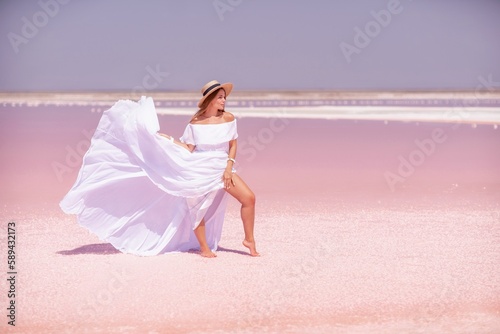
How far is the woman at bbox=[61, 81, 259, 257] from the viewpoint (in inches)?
282

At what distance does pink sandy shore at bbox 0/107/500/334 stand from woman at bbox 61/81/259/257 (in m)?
0.22

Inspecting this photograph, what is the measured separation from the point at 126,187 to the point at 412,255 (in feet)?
8.16

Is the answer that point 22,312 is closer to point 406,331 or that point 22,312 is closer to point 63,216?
point 406,331

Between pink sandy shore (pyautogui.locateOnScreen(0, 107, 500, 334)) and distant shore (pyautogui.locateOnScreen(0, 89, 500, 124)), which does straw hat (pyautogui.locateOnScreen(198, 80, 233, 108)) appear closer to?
pink sandy shore (pyautogui.locateOnScreen(0, 107, 500, 334))

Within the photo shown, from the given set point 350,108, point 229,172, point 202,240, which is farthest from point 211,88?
point 350,108

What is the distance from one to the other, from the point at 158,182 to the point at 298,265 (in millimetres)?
1336

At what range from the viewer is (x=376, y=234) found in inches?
323

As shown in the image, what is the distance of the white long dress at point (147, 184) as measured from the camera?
7.16m

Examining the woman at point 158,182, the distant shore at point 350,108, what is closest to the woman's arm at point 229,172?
the woman at point 158,182

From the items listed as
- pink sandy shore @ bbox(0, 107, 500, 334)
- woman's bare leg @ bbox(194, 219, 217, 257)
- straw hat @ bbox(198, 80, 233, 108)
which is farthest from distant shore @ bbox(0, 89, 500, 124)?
woman's bare leg @ bbox(194, 219, 217, 257)

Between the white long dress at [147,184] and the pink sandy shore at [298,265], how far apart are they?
232 millimetres

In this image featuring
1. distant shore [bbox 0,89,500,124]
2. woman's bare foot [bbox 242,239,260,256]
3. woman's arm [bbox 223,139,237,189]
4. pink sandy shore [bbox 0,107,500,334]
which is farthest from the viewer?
distant shore [bbox 0,89,500,124]

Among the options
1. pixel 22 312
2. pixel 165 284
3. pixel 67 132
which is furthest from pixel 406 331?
pixel 67 132

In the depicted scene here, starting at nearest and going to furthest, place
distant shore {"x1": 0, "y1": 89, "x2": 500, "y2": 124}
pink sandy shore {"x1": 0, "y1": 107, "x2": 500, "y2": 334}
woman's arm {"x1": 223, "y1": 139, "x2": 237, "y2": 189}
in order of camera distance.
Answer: pink sandy shore {"x1": 0, "y1": 107, "x2": 500, "y2": 334}, woman's arm {"x1": 223, "y1": 139, "x2": 237, "y2": 189}, distant shore {"x1": 0, "y1": 89, "x2": 500, "y2": 124}
